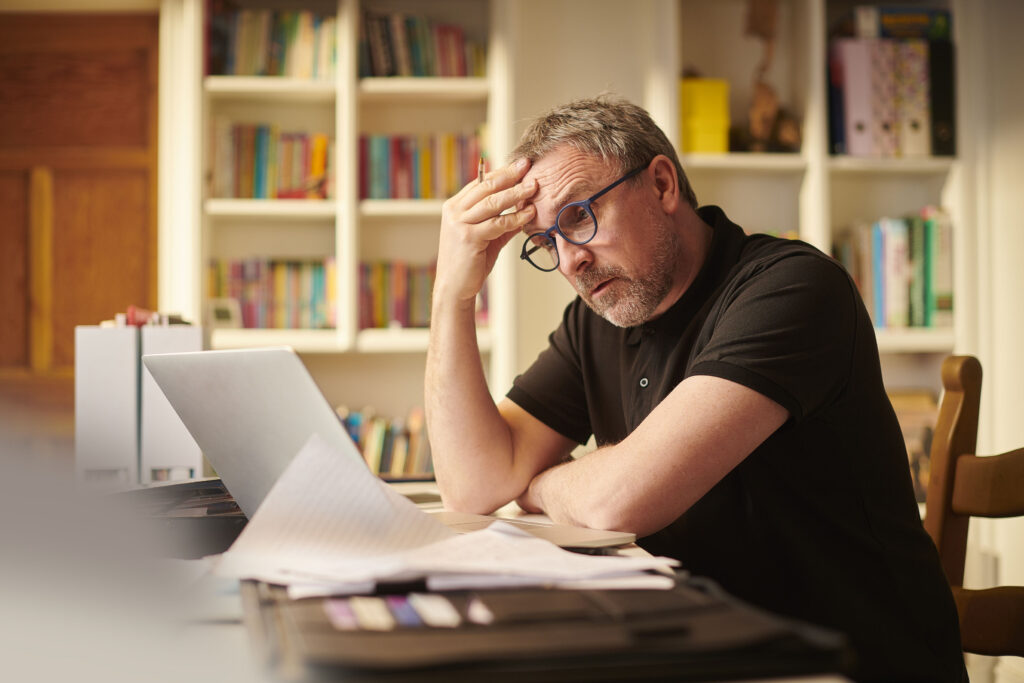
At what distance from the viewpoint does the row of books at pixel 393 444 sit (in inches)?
115

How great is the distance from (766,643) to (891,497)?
76cm

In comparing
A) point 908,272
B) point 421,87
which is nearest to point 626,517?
point 421,87

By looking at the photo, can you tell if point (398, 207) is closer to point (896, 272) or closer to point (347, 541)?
point (896, 272)

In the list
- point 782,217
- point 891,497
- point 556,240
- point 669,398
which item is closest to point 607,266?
point 556,240

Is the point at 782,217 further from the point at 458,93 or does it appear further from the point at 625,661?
the point at 625,661

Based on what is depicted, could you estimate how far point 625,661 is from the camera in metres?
0.50

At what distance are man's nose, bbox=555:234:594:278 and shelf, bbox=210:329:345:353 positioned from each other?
1.54 metres

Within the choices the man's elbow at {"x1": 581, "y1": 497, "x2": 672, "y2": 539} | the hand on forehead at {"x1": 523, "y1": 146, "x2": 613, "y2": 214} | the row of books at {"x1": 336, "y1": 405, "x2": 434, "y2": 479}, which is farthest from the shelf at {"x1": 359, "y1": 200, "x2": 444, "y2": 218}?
the man's elbow at {"x1": 581, "y1": 497, "x2": 672, "y2": 539}

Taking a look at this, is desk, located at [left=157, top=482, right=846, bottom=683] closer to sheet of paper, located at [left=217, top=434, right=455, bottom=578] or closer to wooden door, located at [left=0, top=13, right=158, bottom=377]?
sheet of paper, located at [left=217, top=434, right=455, bottom=578]

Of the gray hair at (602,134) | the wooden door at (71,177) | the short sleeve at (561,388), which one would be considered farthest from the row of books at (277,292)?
the gray hair at (602,134)

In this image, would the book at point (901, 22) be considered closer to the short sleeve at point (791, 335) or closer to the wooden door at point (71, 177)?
the short sleeve at point (791, 335)

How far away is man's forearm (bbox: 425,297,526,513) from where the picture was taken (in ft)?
4.37

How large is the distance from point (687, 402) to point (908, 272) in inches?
84.8

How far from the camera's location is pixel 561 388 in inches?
62.3
